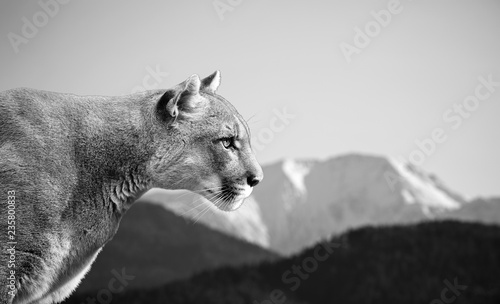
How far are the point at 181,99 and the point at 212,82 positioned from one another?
62 cm

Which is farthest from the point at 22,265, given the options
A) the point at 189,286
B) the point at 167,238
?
the point at 167,238

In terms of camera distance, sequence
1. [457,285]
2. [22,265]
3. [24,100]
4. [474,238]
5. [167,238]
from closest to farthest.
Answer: [22,265] → [24,100] → [457,285] → [474,238] → [167,238]

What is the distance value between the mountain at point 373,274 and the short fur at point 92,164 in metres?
16.8

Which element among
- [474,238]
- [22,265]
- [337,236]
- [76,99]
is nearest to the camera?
[22,265]

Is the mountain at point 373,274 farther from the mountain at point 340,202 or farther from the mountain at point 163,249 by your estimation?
the mountain at point 340,202

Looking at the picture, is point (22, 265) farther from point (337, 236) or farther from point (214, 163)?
point (337, 236)

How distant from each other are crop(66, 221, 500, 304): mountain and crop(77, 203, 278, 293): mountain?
14.7m

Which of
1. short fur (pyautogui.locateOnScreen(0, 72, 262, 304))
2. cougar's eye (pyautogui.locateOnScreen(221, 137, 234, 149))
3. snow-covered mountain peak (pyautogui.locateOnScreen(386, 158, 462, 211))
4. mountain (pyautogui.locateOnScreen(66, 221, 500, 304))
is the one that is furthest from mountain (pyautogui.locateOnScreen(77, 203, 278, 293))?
snow-covered mountain peak (pyautogui.locateOnScreen(386, 158, 462, 211))

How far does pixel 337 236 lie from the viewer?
26859 millimetres

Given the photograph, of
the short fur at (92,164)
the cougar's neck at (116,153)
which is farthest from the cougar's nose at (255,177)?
the cougar's neck at (116,153)

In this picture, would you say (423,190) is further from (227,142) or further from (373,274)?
(227,142)

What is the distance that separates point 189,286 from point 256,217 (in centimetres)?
16562

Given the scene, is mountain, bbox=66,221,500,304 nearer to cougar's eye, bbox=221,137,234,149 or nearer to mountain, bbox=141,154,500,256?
cougar's eye, bbox=221,137,234,149

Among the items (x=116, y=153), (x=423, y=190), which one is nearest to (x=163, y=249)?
(x=116, y=153)
